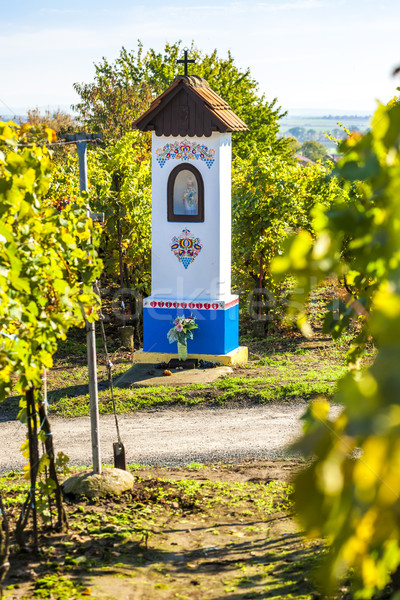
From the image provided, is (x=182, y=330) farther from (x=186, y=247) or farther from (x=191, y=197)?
(x=191, y=197)

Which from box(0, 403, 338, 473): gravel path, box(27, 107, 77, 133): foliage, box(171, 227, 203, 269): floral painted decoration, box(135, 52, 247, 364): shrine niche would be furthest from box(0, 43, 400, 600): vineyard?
box(27, 107, 77, 133): foliage

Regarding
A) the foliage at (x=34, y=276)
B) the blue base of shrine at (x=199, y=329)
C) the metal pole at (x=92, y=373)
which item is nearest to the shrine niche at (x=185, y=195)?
the blue base of shrine at (x=199, y=329)

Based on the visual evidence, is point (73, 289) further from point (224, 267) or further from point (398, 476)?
point (224, 267)

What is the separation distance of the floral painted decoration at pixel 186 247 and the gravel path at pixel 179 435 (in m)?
3.09

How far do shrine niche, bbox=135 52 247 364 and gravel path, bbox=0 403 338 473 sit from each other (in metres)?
2.49

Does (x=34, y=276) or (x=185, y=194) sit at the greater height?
(x=185, y=194)

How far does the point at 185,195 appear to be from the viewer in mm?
12078

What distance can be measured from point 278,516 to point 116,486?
1.42 m

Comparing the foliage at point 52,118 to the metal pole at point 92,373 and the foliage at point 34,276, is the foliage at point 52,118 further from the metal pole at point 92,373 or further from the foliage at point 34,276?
the foliage at point 34,276

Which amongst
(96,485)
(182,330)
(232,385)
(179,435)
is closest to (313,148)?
(182,330)

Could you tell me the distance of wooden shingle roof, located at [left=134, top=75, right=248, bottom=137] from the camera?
1161 cm

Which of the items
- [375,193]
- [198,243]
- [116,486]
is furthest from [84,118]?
[375,193]

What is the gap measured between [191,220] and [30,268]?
767cm

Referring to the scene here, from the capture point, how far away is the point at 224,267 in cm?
1220
